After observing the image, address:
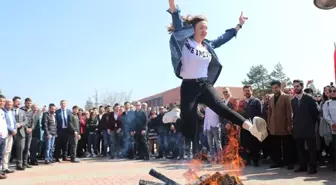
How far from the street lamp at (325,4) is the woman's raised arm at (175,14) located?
1.73m

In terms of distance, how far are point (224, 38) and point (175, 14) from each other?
908 millimetres

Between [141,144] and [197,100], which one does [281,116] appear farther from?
[141,144]

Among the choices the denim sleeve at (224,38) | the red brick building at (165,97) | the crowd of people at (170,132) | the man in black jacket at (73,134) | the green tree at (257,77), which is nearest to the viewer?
the denim sleeve at (224,38)

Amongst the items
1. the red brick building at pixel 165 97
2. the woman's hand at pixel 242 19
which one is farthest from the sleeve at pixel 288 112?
the red brick building at pixel 165 97

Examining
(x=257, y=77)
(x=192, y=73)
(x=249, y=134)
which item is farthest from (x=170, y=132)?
(x=257, y=77)

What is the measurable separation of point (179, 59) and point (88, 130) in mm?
10332

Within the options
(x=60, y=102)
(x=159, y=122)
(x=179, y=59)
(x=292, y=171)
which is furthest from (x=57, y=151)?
(x=179, y=59)

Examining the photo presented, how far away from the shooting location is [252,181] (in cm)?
694

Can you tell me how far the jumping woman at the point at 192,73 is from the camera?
427 centimetres

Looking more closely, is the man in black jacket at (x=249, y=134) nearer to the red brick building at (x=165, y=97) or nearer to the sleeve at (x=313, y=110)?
the sleeve at (x=313, y=110)

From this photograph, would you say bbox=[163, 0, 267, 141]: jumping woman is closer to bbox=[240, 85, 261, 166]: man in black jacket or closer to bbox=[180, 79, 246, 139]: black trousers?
bbox=[180, 79, 246, 139]: black trousers

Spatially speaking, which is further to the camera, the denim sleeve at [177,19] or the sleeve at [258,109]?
the sleeve at [258,109]

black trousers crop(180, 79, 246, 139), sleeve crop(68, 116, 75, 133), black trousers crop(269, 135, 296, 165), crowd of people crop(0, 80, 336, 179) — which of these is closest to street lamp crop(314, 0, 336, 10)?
black trousers crop(180, 79, 246, 139)

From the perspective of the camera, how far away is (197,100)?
442 cm
